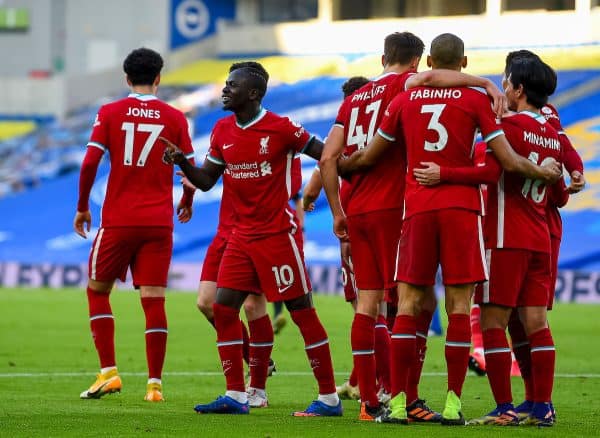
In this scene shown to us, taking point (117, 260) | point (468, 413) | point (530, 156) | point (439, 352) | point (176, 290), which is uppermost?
point (530, 156)

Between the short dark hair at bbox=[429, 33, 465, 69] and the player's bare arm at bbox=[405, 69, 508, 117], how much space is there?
0.08m

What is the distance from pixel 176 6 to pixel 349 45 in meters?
8.87

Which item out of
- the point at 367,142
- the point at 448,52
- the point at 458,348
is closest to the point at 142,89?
the point at 367,142

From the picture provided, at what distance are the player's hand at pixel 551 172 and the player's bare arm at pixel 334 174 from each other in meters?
1.26

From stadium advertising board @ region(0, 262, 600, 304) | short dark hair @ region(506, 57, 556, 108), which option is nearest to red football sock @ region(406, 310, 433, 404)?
short dark hair @ region(506, 57, 556, 108)

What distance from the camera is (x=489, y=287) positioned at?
834cm

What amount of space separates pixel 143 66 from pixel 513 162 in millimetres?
3243

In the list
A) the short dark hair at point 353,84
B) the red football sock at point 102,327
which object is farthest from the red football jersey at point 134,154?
the short dark hair at point 353,84

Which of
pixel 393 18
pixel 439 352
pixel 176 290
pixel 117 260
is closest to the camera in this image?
pixel 117 260

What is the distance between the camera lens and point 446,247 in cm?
803

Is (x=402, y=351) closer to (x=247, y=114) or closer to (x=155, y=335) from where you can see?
(x=247, y=114)

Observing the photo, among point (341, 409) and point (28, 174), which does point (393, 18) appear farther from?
point (341, 409)

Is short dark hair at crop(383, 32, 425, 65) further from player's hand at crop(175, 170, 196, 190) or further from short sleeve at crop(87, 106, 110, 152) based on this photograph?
short sleeve at crop(87, 106, 110, 152)

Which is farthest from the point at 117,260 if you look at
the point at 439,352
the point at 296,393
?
the point at 439,352
